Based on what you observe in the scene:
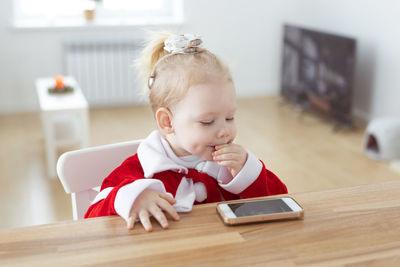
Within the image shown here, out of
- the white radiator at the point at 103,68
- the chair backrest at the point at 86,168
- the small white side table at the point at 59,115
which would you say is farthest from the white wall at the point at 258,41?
the chair backrest at the point at 86,168

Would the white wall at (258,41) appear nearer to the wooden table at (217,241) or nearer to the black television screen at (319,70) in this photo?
the black television screen at (319,70)

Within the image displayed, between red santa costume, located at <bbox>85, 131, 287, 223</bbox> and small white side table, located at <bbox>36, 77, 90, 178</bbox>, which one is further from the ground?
red santa costume, located at <bbox>85, 131, 287, 223</bbox>

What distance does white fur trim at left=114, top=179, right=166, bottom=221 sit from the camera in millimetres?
875

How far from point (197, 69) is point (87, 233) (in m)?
0.41

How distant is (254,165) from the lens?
1060 millimetres

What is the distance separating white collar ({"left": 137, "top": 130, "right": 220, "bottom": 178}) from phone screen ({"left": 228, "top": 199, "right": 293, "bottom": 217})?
20 cm

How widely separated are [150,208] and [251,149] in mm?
2924

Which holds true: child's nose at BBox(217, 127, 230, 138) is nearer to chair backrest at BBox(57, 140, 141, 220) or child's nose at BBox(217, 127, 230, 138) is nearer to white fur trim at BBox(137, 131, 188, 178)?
white fur trim at BBox(137, 131, 188, 178)

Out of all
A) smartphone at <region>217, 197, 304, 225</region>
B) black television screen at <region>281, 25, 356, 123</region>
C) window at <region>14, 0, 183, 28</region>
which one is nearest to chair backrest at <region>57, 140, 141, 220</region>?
smartphone at <region>217, 197, 304, 225</region>

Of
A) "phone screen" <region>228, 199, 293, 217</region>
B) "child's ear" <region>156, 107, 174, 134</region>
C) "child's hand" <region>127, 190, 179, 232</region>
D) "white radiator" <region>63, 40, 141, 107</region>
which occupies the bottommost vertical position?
"white radiator" <region>63, 40, 141, 107</region>

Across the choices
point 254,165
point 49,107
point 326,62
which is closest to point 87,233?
point 254,165

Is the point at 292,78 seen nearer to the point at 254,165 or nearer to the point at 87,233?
the point at 254,165

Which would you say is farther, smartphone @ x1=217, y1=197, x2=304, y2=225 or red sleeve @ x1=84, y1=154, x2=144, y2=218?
red sleeve @ x1=84, y1=154, x2=144, y2=218

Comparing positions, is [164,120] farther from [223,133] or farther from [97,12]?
[97,12]
